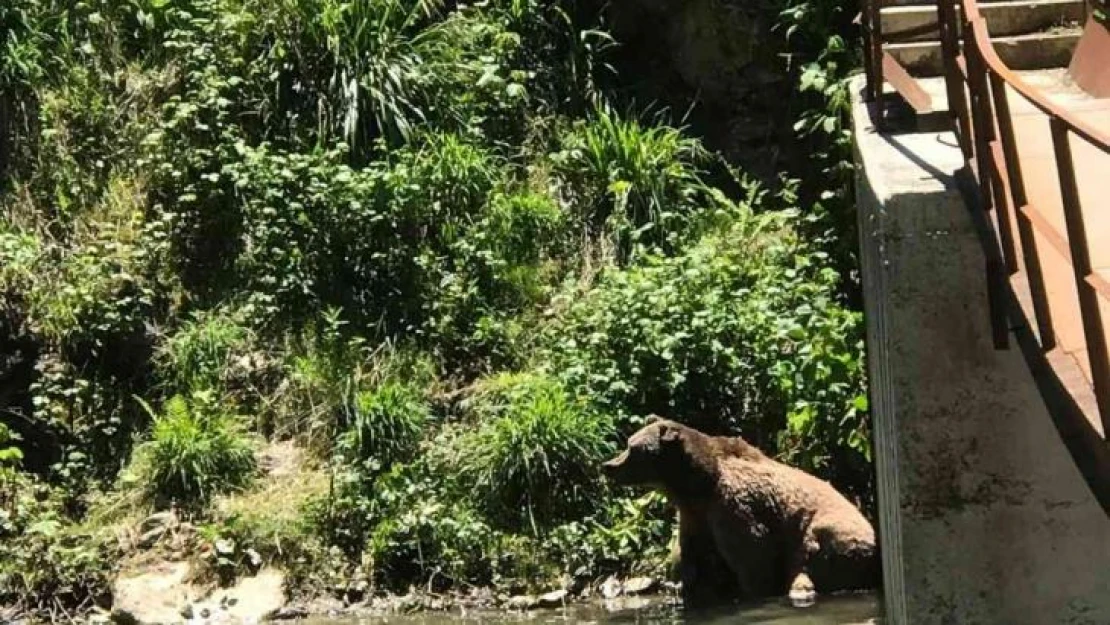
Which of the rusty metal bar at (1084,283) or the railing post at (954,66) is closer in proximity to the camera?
the rusty metal bar at (1084,283)

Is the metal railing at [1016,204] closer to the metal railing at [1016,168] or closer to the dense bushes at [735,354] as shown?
the metal railing at [1016,168]

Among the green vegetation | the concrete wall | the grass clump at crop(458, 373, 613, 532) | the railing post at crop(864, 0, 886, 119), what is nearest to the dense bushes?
the green vegetation

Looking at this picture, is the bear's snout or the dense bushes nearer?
the bear's snout

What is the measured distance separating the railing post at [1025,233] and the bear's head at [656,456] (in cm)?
402

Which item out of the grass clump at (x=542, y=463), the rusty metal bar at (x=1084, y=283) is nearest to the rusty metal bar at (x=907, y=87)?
the rusty metal bar at (x=1084, y=283)

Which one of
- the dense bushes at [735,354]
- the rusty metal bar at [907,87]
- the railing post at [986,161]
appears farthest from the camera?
the dense bushes at [735,354]

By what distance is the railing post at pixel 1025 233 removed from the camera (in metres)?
4.02

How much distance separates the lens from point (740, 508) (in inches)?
317

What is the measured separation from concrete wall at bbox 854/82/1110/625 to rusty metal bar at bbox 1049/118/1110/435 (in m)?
0.88

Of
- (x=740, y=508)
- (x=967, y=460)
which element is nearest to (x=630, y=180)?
(x=740, y=508)

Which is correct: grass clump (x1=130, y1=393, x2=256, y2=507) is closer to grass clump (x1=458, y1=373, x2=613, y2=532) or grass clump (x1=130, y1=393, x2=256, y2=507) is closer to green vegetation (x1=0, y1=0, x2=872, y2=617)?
green vegetation (x1=0, y1=0, x2=872, y2=617)

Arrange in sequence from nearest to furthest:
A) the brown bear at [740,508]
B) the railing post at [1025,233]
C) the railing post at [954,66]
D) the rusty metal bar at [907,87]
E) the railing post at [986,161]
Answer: the railing post at [1025,233] → the railing post at [986,161] → the railing post at [954,66] → the rusty metal bar at [907,87] → the brown bear at [740,508]

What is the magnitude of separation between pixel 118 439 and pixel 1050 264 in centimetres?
803

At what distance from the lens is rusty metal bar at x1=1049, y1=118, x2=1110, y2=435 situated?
3639 millimetres
